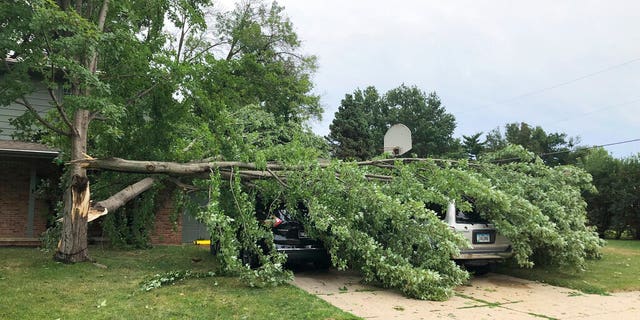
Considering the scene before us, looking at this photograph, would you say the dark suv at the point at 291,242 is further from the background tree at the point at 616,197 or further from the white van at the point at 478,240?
the background tree at the point at 616,197

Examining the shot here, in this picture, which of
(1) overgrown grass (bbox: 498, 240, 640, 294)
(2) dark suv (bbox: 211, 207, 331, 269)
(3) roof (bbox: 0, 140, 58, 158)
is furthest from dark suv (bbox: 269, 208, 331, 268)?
(3) roof (bbox: 0, 140, 58, 158)

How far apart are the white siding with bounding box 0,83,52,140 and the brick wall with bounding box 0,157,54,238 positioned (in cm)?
98

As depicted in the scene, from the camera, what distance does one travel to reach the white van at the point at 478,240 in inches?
334

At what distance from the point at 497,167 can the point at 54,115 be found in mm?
9504

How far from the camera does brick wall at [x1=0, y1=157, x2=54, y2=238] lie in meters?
13.3

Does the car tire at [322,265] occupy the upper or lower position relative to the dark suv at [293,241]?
lower

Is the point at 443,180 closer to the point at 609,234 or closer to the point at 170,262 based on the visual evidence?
the point at 170,262

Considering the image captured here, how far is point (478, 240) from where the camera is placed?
8.57 m

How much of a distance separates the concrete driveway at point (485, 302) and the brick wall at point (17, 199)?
903 cm

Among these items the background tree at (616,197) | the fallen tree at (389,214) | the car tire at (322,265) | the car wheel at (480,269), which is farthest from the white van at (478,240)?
the background tree at (616,197)

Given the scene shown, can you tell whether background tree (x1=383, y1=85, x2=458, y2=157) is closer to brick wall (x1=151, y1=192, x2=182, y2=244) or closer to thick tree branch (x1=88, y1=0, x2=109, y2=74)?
brick wall (x1=151, y1=192, x2=182, y2=244)

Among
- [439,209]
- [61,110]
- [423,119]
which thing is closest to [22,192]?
[61,110]

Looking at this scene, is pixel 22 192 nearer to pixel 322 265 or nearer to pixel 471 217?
pixel 322 265

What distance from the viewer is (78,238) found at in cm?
908
